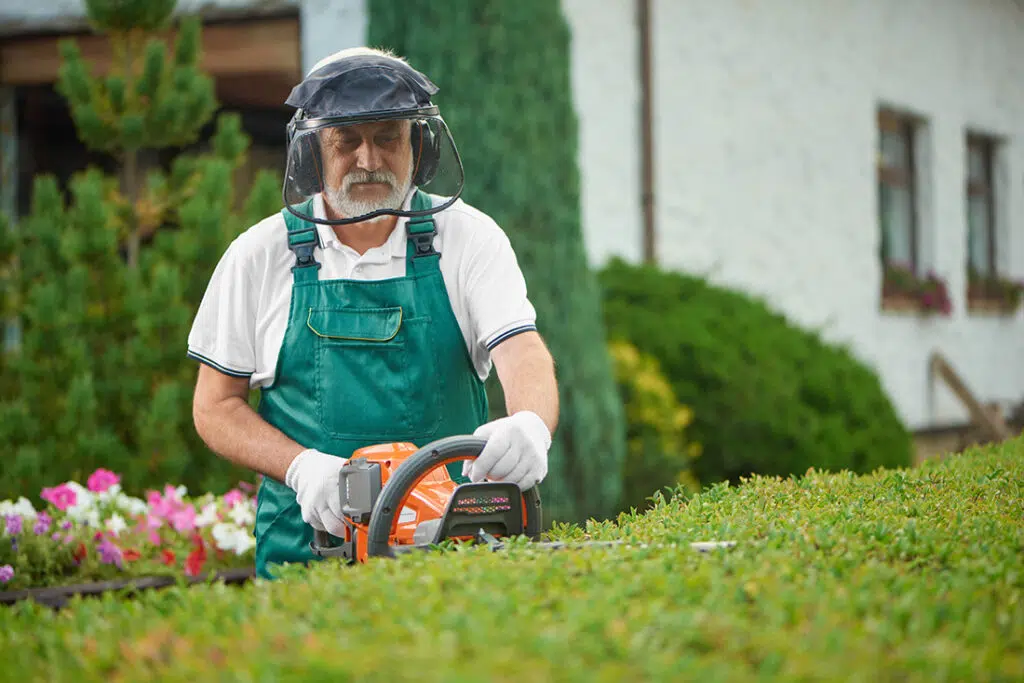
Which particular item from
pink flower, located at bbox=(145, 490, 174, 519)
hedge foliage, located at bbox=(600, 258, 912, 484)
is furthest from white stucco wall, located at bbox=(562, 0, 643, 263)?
pink flower, located at bbox=(145, 490, 174, 519)

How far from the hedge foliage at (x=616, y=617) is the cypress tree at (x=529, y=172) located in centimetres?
391

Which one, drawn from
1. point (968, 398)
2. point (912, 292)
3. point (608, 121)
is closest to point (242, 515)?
point (608, 121)

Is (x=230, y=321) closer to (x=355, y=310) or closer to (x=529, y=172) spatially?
(x=355, y=310)

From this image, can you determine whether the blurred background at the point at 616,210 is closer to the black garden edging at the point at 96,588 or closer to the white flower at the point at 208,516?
the white flower at the point at 208,516

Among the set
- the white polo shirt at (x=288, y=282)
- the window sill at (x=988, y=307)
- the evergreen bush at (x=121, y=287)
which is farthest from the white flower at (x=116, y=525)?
the window sill at (x=988, y=307)

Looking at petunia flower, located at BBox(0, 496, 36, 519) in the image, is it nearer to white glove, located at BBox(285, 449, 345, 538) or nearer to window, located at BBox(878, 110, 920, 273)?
white glove, located at BBox(285, 449, 345, 538)

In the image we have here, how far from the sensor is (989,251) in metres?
15.3

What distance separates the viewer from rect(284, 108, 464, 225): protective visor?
3.15 meters

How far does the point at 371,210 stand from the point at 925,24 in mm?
11902

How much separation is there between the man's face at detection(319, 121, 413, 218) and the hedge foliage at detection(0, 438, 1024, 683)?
1.14 metres

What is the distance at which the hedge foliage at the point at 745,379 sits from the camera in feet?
26.1

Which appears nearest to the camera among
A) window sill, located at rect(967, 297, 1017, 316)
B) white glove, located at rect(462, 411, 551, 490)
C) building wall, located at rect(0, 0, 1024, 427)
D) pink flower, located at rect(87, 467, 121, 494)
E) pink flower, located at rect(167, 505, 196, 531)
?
white glove, located at rect(462, 411, 551, 490)

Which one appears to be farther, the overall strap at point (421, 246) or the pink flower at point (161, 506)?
the pink flower at point (161, 506)

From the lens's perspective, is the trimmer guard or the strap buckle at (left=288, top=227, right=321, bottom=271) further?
the strap buckle at (left=288, top=227, right=321, bottom=271)
